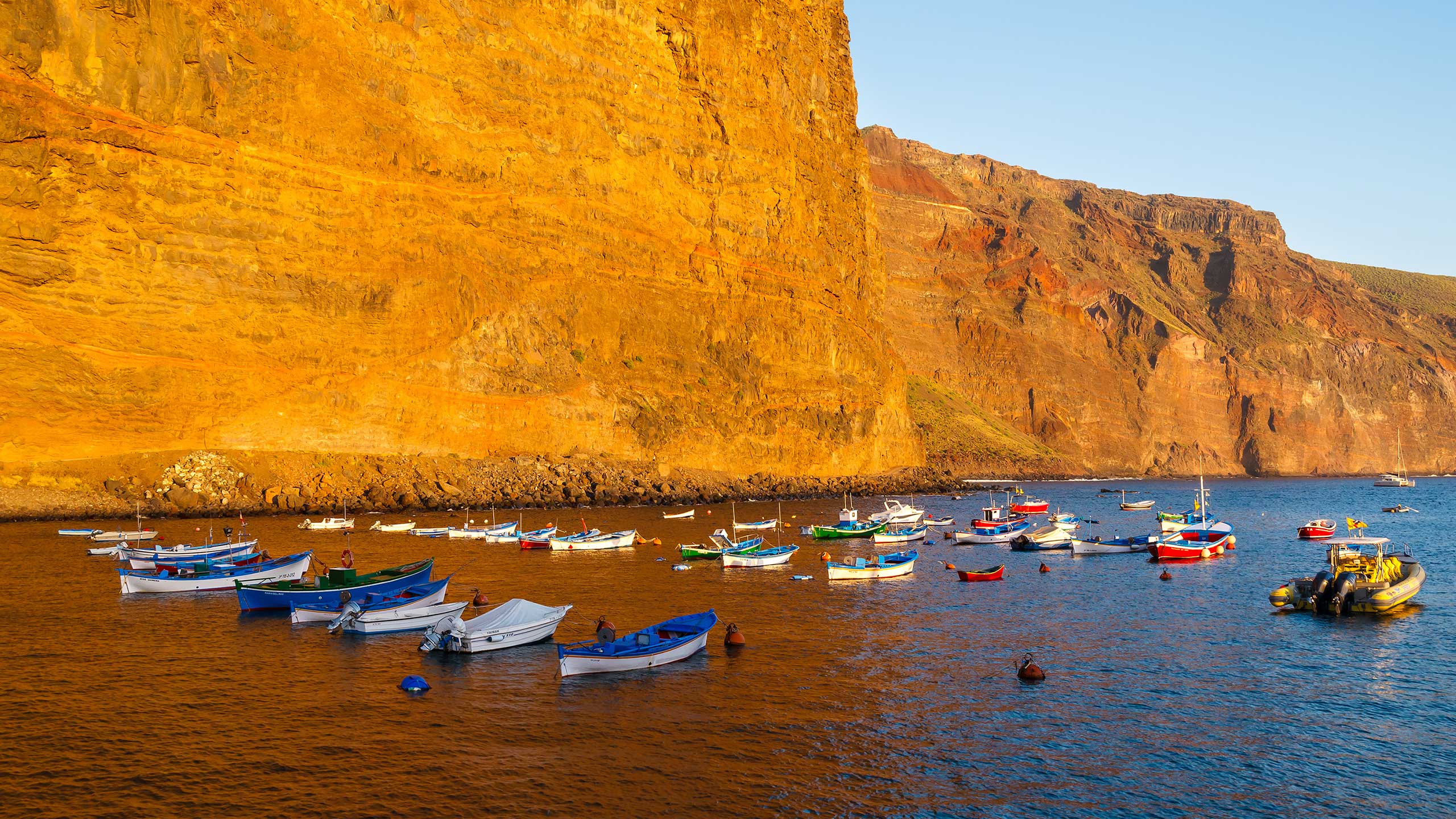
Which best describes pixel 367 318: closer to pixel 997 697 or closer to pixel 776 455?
pixel 776 455

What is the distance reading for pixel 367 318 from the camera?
78.2 metres

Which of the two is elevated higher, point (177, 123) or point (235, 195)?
point (177, 123)

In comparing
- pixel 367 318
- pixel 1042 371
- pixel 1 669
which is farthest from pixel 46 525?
pixel 1042 371

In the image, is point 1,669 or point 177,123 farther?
point 177,123

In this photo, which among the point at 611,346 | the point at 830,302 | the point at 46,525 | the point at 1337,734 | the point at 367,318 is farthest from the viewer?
the point at 830,302

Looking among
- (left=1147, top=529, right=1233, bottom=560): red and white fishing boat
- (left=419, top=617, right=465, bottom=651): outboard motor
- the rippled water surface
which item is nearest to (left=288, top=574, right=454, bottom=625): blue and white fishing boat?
the rippled water surface

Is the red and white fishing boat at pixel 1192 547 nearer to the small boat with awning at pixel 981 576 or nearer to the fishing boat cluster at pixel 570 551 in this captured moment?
the fishing boat cluster at pixel 570 551

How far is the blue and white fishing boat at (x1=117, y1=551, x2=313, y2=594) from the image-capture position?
38562mm

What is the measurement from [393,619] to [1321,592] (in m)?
34.4

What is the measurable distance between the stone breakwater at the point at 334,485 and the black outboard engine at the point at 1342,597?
57.6 m

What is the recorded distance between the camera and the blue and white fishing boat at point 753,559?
4934cm

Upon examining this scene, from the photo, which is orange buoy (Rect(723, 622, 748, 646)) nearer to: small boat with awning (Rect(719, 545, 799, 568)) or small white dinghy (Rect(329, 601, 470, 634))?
small white dinghy (Rect(329, 601, 470, 634))

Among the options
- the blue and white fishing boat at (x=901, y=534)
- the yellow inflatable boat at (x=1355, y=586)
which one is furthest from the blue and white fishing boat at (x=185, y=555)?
the yellow inflatable boat at (x=1355, y=586)

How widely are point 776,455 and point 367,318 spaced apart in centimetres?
4541
